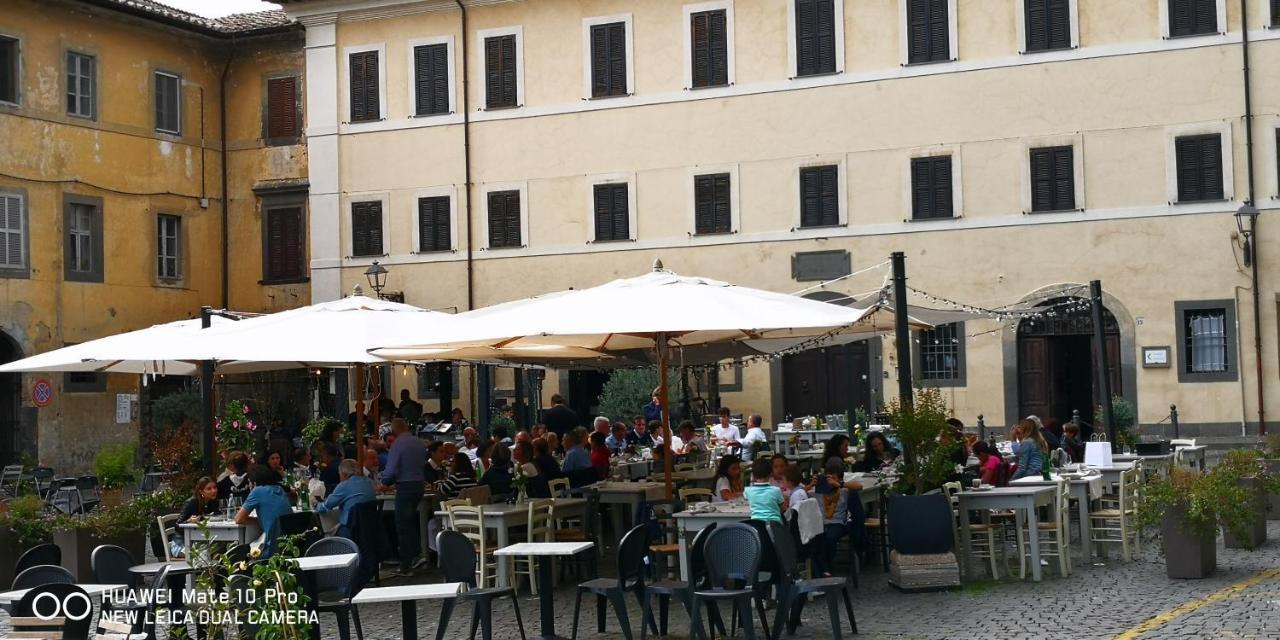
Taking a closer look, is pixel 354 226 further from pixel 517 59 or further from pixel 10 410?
pixel 10 410

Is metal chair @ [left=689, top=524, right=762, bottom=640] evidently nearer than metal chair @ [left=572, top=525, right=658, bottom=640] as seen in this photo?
Yes

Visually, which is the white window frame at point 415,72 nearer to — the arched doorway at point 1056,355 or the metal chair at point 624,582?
the arched doorway at point 1056,355

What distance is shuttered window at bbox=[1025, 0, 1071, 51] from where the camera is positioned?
85.0 ft

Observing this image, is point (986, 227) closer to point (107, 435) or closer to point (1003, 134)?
point (1003, 134)

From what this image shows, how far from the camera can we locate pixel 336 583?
9266 mm

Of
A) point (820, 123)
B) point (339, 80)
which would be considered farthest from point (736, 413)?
point (339, 80)

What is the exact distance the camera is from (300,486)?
14000mm

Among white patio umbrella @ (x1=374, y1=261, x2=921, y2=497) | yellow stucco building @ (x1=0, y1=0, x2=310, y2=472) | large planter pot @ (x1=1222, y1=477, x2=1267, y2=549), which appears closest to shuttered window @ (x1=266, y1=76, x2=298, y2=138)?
yellow stucco building @ (x1=0, y1=0, x2=310, y2=472)

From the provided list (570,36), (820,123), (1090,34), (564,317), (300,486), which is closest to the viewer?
(564,317)

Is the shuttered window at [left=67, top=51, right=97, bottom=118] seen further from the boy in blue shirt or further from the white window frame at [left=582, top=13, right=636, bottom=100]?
the boy in blue shirt

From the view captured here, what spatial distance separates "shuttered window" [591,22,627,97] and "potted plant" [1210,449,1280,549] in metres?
16.1

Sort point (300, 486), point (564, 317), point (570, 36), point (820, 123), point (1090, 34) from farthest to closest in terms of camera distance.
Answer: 1. point (570, 36)
2. point (820, 123)
3. point (1090, 34)
4. point (300, 486)
5. point (564, 317)

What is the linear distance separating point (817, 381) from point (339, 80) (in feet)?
35.9

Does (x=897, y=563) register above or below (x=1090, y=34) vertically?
below
